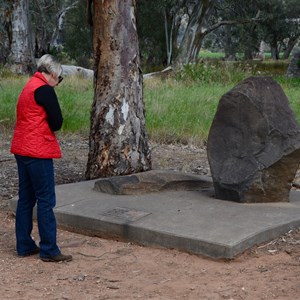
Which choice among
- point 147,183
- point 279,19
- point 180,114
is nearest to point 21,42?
point 180,114

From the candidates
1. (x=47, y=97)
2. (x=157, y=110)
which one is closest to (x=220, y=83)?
(x=157, y=110)

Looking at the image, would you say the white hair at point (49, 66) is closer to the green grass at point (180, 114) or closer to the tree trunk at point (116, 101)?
the tree trunk at point (116, 101)

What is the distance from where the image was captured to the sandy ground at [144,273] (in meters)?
5.04

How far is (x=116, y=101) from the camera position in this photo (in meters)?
8.66

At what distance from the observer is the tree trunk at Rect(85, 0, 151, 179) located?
865 cm

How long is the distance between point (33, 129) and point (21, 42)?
23.6m

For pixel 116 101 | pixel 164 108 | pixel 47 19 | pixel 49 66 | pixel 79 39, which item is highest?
pixel 47 19

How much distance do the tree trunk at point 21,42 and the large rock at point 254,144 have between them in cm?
2141

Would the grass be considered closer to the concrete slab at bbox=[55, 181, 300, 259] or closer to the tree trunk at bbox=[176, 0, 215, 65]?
the concrete slab at bbox=[55, 181, 300, 259]

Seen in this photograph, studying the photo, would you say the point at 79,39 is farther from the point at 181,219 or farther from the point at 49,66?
the point at 49,66

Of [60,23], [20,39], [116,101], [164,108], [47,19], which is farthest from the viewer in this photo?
[60,23]

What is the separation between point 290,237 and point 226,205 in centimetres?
87

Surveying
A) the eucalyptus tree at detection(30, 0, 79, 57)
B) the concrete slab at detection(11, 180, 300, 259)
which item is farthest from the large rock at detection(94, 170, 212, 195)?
the eucalyptus tree at detection(30, 0, 79, 57)

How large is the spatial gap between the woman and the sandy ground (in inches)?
13.3
